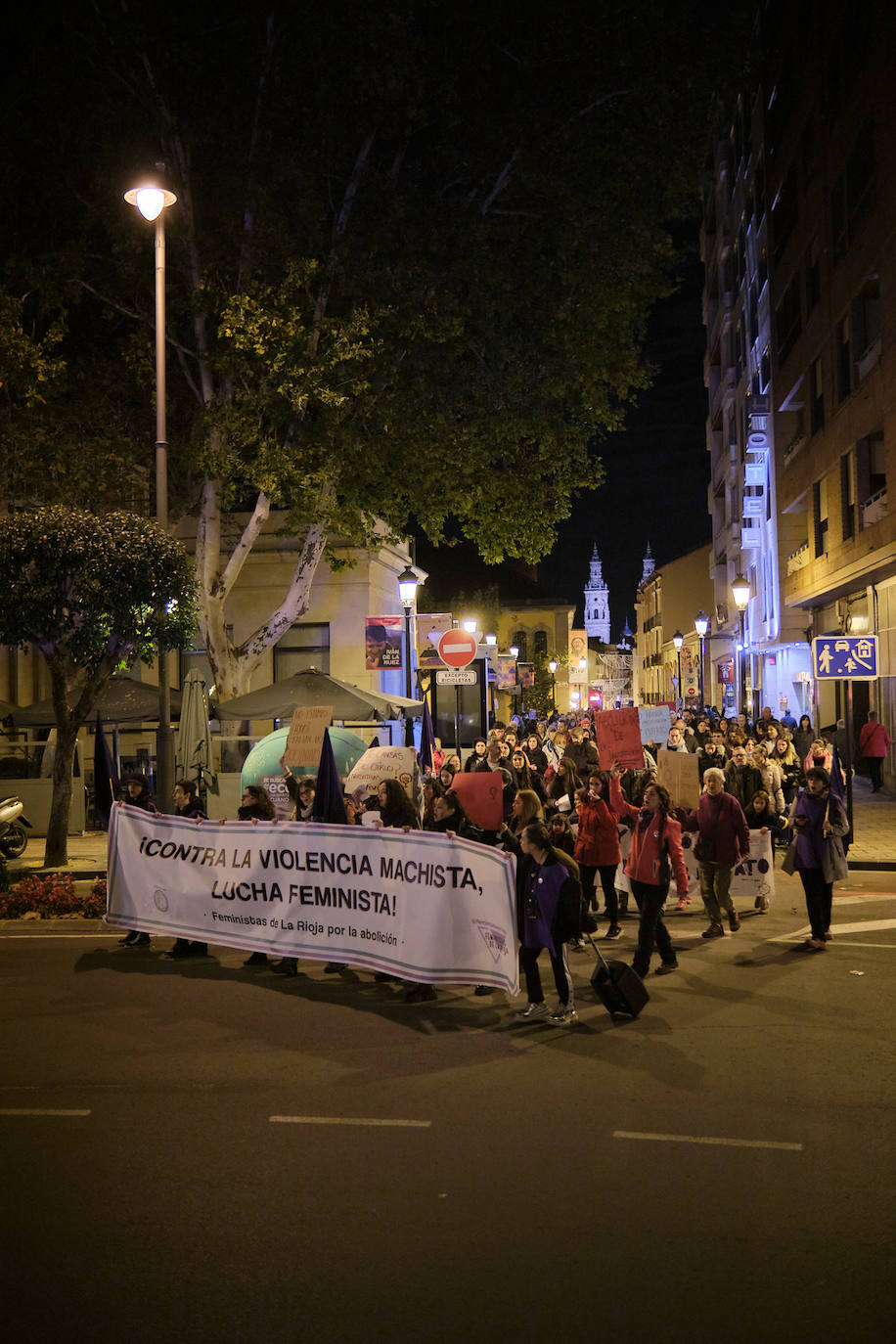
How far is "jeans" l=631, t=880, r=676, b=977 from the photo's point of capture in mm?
9703

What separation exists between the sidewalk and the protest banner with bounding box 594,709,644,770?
357cm

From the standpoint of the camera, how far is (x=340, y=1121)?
6328 mm

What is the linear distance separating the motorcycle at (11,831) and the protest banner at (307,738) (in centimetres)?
545

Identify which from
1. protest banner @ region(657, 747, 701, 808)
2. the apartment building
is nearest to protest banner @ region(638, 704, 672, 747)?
protest banner @ region(657, 747, 701, 808)

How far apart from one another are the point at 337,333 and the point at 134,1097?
50.4ft

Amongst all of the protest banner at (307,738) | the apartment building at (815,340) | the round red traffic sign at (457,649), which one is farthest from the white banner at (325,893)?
the apartment building at (815,340)

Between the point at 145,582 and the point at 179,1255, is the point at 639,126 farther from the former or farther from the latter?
the point at 179,1255

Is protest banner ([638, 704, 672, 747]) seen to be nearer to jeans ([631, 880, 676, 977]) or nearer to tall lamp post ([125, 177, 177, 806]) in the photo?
tall lamp post ([125, 177, 177, 806])

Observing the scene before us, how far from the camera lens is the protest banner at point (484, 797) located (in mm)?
12656

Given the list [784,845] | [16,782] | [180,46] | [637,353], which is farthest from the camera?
[637,353]

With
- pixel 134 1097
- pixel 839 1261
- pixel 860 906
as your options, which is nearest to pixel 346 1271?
pixel 839 1261

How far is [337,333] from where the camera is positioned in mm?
19703

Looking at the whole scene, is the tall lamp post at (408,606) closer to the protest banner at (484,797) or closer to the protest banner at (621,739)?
the protest banner at (621,739)

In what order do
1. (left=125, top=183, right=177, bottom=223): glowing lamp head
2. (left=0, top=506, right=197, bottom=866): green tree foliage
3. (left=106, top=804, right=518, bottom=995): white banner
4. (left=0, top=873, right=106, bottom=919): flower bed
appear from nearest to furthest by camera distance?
1. (left=106, top=804, right=518, bottom=995): white banner
2. (left=0, top=873, right=106, bottom=919): flower bed
3. (left=125, top=183, right=177, bottom=223): glowing lamp head
4. (left=0, top=506, right=197, bottom=866): green tree foliage
